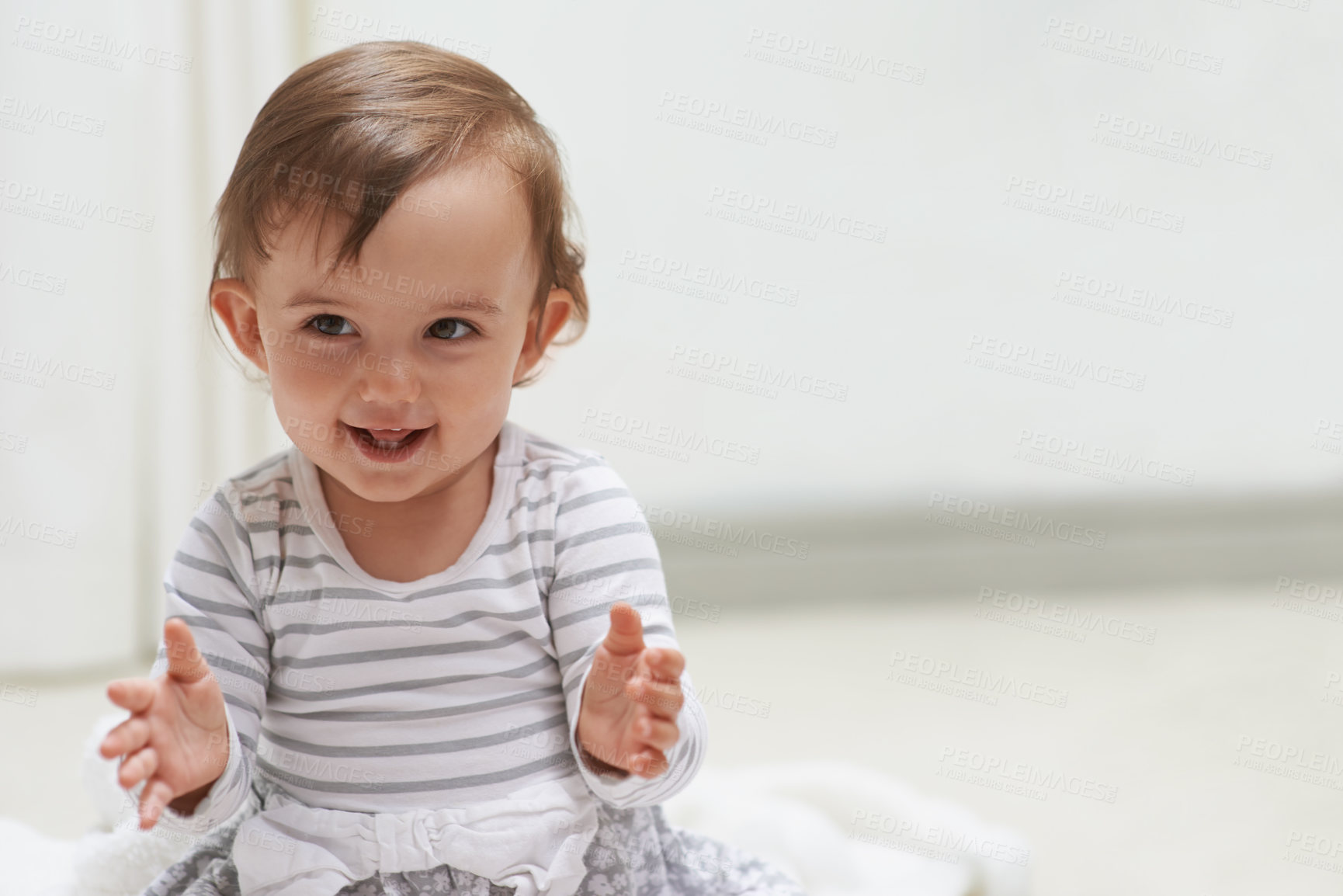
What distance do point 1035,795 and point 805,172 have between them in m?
0.98

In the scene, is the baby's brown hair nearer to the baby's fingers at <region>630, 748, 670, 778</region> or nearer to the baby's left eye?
the baby's left eye

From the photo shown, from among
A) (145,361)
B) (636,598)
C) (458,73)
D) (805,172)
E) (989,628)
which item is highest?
(458,73)

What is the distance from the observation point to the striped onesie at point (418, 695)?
927mm

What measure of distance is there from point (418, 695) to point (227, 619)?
15cm

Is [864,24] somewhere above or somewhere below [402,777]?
above

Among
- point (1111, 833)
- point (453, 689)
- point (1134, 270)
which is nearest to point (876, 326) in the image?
point (1134, 270)

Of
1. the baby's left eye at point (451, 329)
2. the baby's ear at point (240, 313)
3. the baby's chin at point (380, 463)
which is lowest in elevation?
the baby's chin at point (380, 463)

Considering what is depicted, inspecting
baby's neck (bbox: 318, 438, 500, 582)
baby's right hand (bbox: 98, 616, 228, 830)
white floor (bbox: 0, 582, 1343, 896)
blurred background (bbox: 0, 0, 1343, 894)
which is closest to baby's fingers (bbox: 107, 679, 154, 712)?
baby's right hand (bbox: 98, 616, 228, 830)

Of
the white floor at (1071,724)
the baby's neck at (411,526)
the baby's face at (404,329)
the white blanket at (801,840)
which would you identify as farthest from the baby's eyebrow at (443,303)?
the white floor at (1071,724)

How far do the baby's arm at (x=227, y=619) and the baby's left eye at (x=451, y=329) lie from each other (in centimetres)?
22

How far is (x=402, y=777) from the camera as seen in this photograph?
948 millimetres

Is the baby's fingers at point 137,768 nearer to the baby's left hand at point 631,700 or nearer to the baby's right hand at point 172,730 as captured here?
the baby's right hand at point 172,730

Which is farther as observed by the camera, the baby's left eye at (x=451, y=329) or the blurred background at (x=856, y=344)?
the blurred background at (x=856, y=344)

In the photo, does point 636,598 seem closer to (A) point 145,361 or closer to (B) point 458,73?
(B) point 458,73
